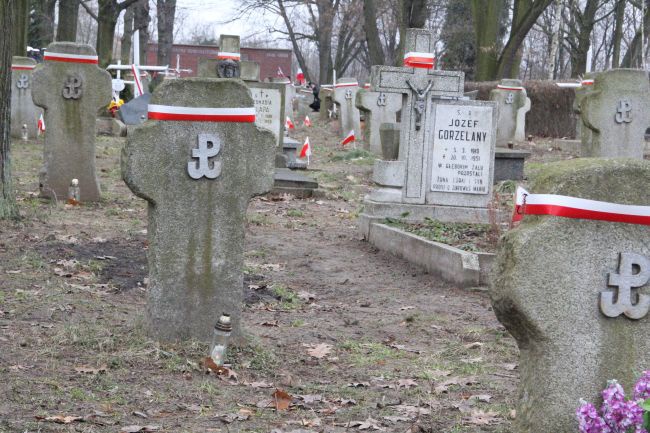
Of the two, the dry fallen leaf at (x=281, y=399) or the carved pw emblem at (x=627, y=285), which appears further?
the dry fallen leaf at (x=281, y=399)

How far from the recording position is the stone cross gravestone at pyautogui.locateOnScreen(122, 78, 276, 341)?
6.19m

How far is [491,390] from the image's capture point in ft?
19.1

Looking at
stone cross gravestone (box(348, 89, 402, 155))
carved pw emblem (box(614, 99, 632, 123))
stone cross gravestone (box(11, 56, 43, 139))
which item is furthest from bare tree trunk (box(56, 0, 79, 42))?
carved pw emblem (box(614, 99, 632, 123))

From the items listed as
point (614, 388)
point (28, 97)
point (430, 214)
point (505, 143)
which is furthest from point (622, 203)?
point (505, 143)

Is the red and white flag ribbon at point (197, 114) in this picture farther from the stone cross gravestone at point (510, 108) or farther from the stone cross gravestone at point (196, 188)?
the stone cross gravestone at point (510, 108)

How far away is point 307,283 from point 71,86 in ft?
16.3

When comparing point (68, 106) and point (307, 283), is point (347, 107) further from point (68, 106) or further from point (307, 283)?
point (307, 283)

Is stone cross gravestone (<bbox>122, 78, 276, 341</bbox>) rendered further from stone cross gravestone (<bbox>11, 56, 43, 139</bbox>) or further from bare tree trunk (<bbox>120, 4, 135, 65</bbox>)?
bare tree trunk (<bbox>120, 4, 135, 65</bbox>)

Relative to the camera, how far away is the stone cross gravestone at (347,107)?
29.1 meters

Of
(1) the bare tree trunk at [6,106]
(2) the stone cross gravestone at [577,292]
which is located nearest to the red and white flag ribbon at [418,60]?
(1) the bare tree trunk at [6,106]

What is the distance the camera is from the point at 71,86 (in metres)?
12.7

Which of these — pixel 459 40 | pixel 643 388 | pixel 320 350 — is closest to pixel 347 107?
pixel 320 350

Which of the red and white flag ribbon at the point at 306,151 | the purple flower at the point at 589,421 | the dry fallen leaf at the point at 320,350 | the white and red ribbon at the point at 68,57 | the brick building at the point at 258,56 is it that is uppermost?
the brick building at the point at 258,56

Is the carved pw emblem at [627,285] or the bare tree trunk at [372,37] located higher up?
the bare tree trunk at [372,37]
